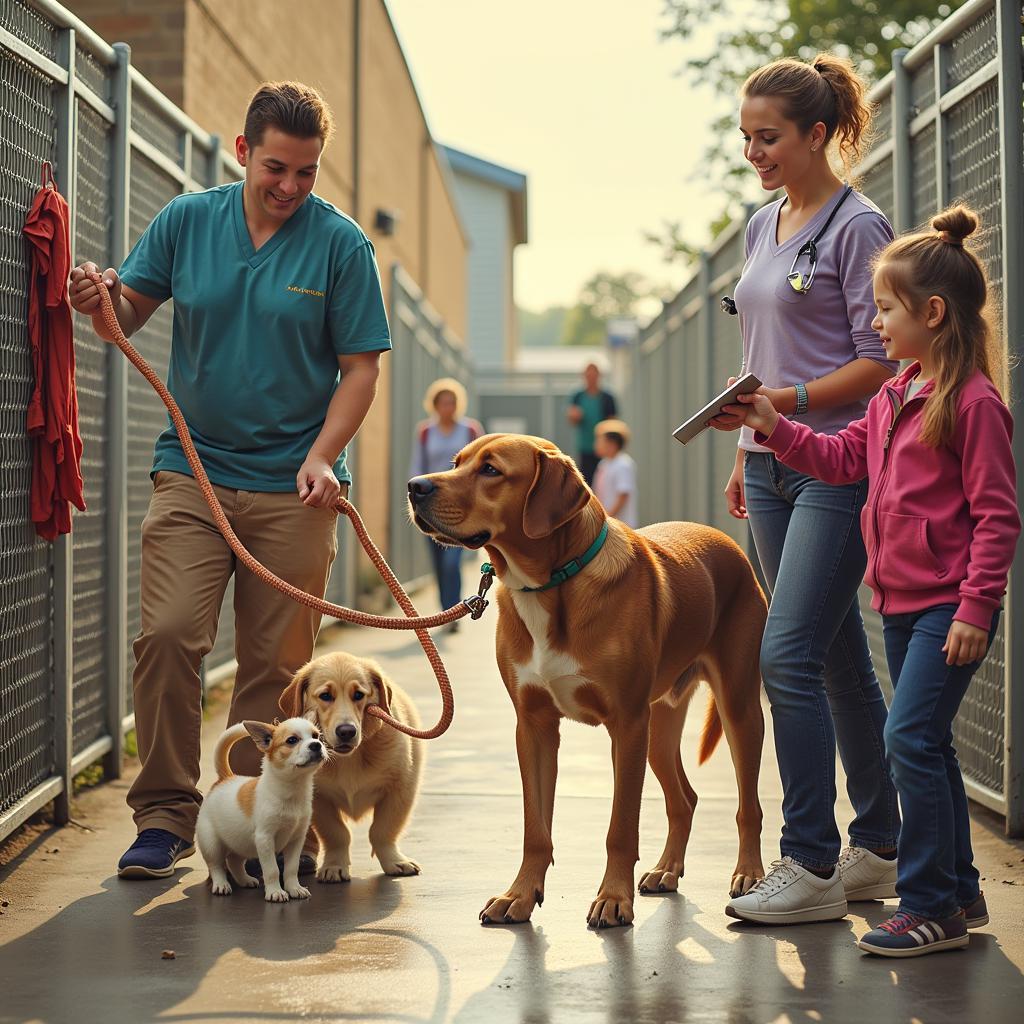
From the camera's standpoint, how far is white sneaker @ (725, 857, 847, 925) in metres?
4.10

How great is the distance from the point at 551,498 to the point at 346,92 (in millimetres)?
11945

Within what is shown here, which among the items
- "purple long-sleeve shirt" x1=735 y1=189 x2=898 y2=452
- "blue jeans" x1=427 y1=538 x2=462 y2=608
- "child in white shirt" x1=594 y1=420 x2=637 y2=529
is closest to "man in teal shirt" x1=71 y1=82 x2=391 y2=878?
"purple long-sleeve shirt" x1=735 y1=189 x2=898 y2=452

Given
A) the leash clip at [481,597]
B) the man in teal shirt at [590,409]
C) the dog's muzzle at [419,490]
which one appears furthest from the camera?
the man in teal shirt at [590,409]

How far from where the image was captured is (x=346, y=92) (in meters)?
15.2

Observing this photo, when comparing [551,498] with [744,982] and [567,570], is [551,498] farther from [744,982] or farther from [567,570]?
[744,982]

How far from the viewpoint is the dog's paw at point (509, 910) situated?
4.13 meters

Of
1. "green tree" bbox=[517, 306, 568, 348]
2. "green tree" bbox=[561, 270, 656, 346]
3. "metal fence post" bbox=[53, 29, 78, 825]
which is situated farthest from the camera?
"green tree" bbox=[517, 306, 568, 348]

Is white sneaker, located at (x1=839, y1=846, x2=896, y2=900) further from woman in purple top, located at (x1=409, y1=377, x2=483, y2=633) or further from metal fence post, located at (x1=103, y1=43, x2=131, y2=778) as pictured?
woman in purple top, located at (x1=409, y1=377, x2=483, y2=633)

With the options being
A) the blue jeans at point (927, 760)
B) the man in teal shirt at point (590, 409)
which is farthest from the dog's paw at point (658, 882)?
the man in teal shirt at point (590, 409)

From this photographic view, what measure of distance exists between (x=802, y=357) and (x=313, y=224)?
1.58 meters

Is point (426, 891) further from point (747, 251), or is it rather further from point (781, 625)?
point (747, 251)

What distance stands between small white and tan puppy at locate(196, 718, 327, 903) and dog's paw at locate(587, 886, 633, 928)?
0.86 m

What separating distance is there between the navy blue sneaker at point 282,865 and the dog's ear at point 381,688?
52cm

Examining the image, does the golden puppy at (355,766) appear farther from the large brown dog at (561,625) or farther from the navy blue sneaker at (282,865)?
the large brown dog at (561,625)
